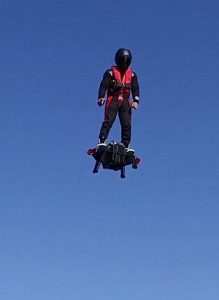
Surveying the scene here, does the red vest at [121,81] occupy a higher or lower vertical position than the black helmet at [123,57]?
lower

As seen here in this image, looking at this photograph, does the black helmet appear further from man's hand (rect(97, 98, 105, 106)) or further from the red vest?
man's hand (rect(97, 98, 105, 106))

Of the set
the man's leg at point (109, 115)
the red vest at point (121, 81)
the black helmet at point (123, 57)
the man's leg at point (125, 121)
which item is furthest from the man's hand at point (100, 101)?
the black helmet at point (123, 57)

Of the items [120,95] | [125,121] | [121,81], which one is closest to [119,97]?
[120,95]

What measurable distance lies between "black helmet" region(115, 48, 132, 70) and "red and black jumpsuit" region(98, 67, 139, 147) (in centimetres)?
31

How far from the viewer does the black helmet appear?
18.1 metres

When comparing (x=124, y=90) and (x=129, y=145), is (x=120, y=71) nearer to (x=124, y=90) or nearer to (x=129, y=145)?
(x=124, y=90)

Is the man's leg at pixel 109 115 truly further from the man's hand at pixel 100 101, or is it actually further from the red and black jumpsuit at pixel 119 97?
the man's hand at pixel 100 101

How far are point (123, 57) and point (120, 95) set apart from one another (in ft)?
3.89

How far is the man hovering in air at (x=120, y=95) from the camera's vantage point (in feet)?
60.1

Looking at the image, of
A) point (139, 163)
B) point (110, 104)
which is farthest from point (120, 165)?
point (110, 104)

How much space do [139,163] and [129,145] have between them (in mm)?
646

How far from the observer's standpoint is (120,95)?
60.8 ft

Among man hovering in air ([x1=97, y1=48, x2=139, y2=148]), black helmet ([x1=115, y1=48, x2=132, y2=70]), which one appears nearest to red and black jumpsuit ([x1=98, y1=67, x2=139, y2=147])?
man hovering in air ([x1=97, y1=48, x2=139, y2=148])

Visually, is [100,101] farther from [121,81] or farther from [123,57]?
[123,57]
